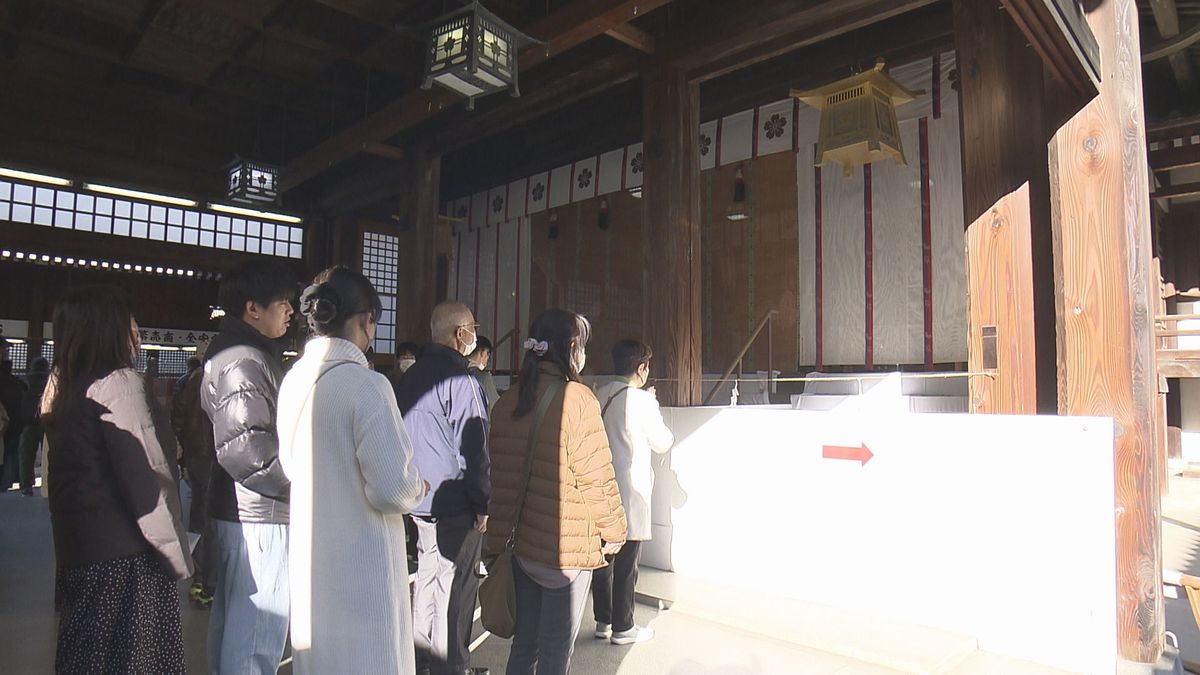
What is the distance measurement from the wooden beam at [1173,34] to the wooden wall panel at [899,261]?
7.22ft

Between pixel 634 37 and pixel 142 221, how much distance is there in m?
6.64

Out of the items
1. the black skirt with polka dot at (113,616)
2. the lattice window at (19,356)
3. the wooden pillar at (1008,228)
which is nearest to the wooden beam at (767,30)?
the wooden pillar at (1008,228)

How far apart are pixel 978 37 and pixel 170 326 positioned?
10075mm

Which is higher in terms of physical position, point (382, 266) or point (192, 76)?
point (192, 76)

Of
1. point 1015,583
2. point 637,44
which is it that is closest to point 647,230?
point 637,44

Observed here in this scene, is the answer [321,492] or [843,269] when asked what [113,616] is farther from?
[843,269]

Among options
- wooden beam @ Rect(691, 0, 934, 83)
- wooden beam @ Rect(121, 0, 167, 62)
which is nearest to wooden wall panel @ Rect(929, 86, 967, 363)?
wooden beam @ Rect(691, 0, 934, 83)

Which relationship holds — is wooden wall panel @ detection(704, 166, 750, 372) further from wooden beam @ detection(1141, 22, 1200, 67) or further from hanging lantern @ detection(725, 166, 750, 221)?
wooden beam @ detection(1141, 22, 1200, 67)

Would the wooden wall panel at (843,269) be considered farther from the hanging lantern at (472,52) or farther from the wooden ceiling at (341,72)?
the hanging lantern at (472,52)

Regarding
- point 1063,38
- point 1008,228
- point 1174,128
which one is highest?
point 1174,128

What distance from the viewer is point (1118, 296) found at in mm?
3107

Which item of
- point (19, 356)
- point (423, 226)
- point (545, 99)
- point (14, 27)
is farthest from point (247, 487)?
point (19, 356)

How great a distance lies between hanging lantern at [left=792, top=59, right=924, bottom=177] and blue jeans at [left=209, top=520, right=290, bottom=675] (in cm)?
536

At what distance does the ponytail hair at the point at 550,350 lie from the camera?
2316mm
